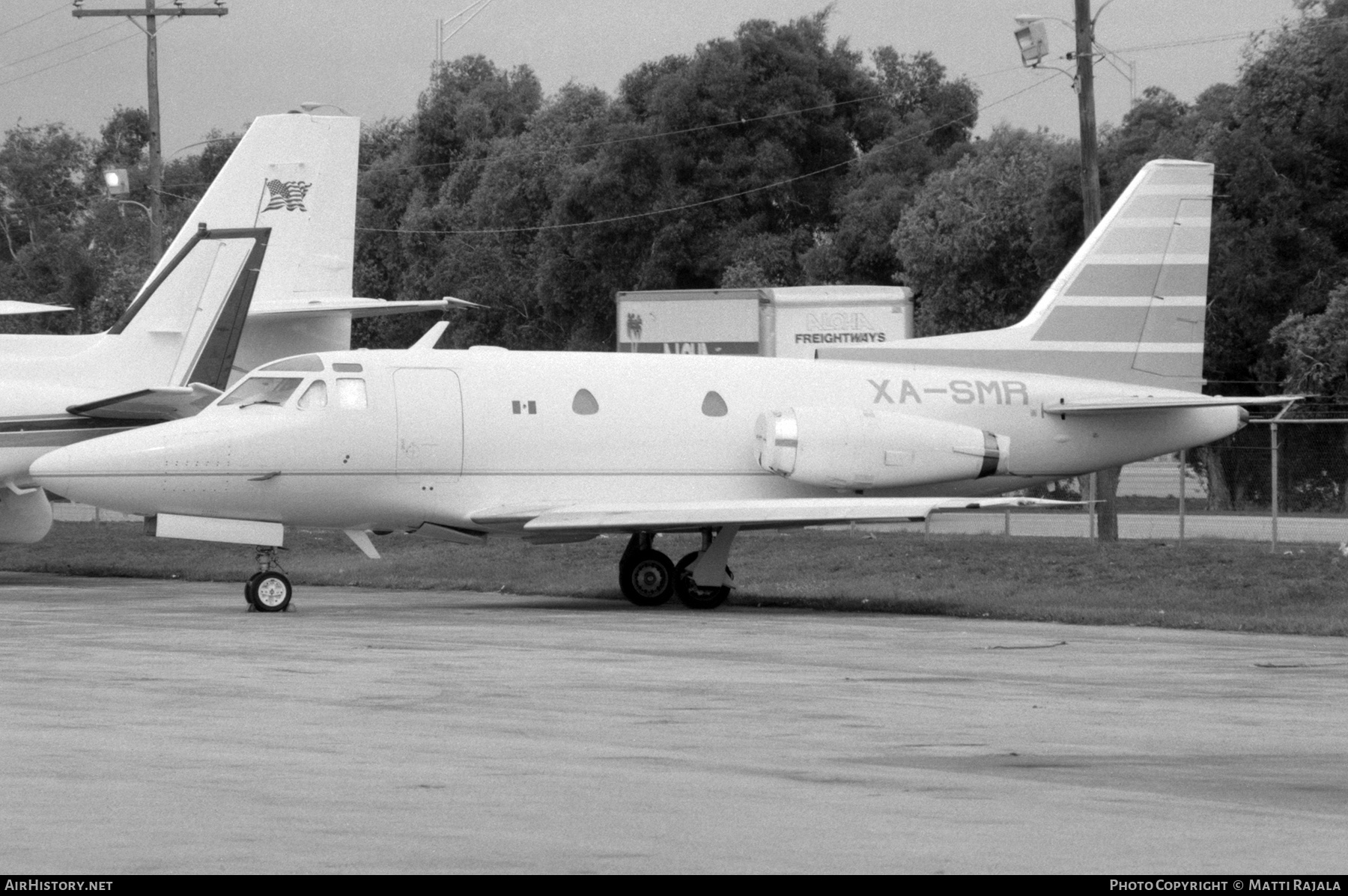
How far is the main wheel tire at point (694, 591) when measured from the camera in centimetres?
2188

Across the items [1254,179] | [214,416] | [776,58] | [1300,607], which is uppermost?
[776,58]

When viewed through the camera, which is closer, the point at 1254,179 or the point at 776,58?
the point at 1254,179

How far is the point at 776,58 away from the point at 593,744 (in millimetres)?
55877

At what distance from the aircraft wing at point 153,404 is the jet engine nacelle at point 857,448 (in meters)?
7.78

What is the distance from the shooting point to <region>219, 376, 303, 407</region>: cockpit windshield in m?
20.7

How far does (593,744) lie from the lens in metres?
10.1

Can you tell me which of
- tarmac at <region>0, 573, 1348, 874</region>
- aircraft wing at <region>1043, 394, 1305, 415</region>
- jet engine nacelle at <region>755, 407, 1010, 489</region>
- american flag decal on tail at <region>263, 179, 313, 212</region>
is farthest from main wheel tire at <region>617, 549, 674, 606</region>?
american flag decal on tail at <region>263, 179, 313, 212</region>

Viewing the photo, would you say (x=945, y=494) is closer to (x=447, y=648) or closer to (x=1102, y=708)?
(x=447, y=648)

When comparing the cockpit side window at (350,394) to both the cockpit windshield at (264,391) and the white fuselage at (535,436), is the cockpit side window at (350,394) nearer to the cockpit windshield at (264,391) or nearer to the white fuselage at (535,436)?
the white fuselage at (535,436)

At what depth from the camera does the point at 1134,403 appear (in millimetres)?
22156

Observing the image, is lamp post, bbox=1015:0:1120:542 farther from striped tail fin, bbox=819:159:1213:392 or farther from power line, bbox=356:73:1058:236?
power line, bbox=356:73:1058:236

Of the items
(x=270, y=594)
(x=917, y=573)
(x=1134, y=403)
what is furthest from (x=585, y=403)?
(x=1134, y=403)

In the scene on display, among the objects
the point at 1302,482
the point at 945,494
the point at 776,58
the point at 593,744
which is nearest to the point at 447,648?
the point at 593,744

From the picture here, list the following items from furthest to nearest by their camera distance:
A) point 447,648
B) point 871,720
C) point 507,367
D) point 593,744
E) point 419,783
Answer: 1. point 507,367
2. point 447,648
3. point 871,720
4. point 593,744
5. point 419,783
